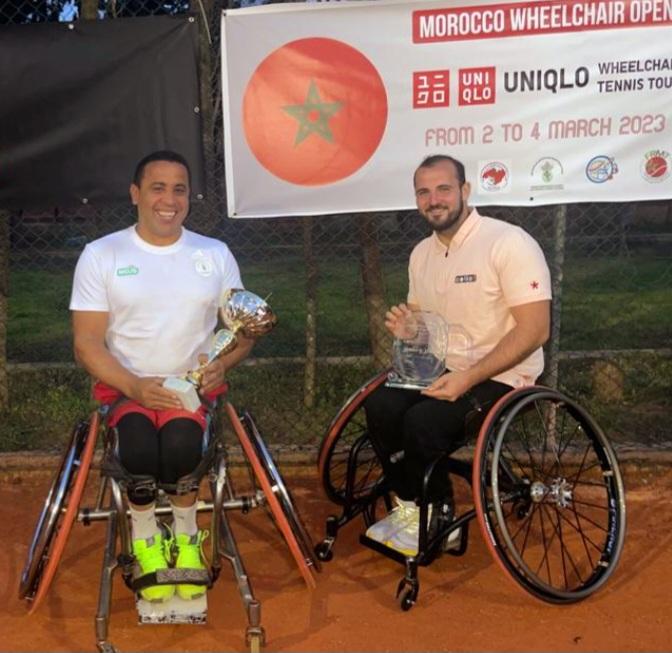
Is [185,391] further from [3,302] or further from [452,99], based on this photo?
[3,302]

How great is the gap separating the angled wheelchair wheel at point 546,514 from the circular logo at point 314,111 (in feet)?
5.15

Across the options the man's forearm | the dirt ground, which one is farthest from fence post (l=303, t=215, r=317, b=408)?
the man's forearm

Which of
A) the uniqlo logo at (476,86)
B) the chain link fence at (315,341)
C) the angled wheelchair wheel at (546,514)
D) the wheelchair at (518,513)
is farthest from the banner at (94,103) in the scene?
the angled wheelchair wheel at (546,514)

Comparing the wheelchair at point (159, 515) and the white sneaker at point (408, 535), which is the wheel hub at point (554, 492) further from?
the wheelchair at point (159, 515)

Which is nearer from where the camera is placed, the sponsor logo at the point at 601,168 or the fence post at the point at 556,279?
the sponsor logo at the point at 601,168

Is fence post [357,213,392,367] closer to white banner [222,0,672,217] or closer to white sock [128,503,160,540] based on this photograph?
white banner [222,0,672,217]

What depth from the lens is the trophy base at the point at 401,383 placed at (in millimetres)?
3473

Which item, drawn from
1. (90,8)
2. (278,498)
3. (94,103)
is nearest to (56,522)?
(278,498)

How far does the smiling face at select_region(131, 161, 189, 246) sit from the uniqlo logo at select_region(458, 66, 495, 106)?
1482 mm

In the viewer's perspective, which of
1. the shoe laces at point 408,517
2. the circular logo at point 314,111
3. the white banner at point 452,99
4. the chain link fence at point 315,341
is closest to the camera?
the shoe laces at point 408,517

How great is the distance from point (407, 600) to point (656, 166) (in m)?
2.34

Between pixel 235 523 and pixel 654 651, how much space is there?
1828mm

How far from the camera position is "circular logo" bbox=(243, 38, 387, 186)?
163 inches

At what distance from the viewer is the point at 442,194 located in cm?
345
